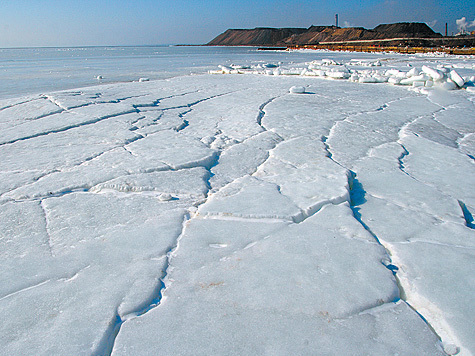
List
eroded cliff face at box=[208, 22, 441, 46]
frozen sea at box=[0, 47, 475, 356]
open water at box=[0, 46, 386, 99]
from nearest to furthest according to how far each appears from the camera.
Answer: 1. frozen sea at box=[0, 47, 475, 356]
2. open water at box=[0, 46, 386, 99]
3. eroded cliff face at box=[208, 22, 441, 46]

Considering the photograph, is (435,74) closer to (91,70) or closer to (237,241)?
(237,241)

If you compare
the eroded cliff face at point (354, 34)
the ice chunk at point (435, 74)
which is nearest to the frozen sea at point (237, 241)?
the ice chunk at point (435, 74)

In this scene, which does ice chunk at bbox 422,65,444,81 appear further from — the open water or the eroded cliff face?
the eroded cliff face

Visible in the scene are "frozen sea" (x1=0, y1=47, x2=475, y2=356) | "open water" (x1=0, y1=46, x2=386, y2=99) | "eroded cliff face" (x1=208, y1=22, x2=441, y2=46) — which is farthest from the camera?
"eroded cliff face" (x1=208, y1=22, x2=441, y2=46)

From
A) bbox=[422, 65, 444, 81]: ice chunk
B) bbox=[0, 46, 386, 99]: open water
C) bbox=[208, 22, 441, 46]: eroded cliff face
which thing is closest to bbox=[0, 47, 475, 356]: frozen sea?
bbox=[422, 65, 444, 81]: ice chunk

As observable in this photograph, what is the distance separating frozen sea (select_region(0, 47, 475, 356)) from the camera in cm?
111

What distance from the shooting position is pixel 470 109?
15.5 ft

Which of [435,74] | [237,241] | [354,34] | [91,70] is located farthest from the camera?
[354,34]

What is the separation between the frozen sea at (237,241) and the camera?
43.7 inches

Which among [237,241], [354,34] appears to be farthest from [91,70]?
[354,34]

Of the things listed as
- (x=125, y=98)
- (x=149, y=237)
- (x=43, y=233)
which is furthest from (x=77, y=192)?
(x=125, y=98)

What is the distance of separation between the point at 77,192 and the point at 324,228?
1442mm

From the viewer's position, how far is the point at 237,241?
1.61 m

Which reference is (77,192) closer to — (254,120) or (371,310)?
(371,310)
